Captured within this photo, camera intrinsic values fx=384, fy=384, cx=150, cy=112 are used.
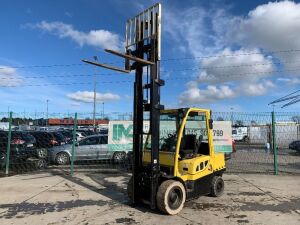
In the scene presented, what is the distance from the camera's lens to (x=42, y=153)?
1606cm

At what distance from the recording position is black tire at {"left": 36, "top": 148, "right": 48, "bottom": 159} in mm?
15766

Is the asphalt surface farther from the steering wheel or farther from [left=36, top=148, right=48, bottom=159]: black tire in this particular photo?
[left=36, top=148, right=48, bottom=159]: black tire

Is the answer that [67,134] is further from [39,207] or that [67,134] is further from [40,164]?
[39,207]

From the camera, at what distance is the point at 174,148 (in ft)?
27.7

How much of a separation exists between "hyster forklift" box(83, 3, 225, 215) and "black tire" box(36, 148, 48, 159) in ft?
26.1

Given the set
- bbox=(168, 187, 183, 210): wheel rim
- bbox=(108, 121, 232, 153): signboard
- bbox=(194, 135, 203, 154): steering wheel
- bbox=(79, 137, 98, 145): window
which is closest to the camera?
bbox=(168, 187, 183, 210): wheel rim

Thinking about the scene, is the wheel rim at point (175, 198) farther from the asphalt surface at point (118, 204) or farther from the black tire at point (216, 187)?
the black tire at point (216, 187)

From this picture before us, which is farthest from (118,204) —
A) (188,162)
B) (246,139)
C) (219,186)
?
(246,139)

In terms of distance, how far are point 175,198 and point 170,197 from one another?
0.53 feet

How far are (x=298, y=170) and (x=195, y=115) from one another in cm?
798

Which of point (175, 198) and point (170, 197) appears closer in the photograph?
point (170, 197)

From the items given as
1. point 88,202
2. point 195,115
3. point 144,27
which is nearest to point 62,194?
point 88,202

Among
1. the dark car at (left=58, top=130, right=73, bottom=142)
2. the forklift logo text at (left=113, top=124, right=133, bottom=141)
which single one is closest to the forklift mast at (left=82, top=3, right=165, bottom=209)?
the forklift logo text at (left=113, top=124, right=133, bottom=141)

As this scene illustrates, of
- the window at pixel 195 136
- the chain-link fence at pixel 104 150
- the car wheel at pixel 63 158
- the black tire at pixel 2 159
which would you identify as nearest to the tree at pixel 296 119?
the chain-link fence at pixel 104 150
